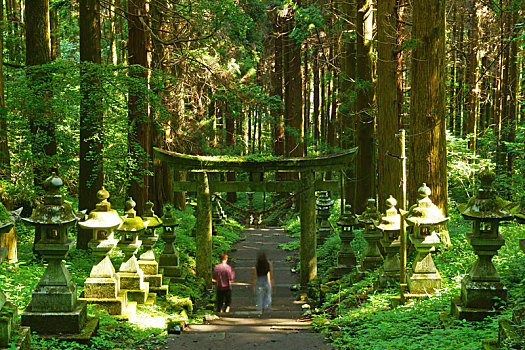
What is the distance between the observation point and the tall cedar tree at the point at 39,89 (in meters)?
10.9

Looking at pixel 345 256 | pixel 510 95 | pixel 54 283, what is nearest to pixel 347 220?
pixel 345 256

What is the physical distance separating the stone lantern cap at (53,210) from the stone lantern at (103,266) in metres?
1.14

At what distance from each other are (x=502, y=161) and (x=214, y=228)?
1516 centimetres

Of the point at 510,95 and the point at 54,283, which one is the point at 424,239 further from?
the point at 510,95

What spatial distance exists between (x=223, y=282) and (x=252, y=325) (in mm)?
1468

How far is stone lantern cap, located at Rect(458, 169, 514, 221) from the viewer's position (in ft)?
20.2

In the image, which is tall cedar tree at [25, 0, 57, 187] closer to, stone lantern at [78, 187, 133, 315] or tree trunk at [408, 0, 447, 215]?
stone lantern at [78, 187, 133, 315]

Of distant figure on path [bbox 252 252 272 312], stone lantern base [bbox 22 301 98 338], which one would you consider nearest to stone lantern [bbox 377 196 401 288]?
distant figure on path [bbox 252 252 272 312]

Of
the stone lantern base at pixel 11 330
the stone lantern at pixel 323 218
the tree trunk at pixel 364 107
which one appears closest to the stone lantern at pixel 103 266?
the stone lantern base at pixel 11 330

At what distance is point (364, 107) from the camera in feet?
52.9

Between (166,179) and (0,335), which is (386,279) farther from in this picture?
(166,179)

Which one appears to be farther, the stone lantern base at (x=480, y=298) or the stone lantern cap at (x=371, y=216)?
the stone lantern cap at (x=371, y=216)

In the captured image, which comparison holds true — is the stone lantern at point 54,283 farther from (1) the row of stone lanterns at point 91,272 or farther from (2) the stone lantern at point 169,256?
(2) the stone lantern at point 169,256

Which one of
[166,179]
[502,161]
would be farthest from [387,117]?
[502,161]
